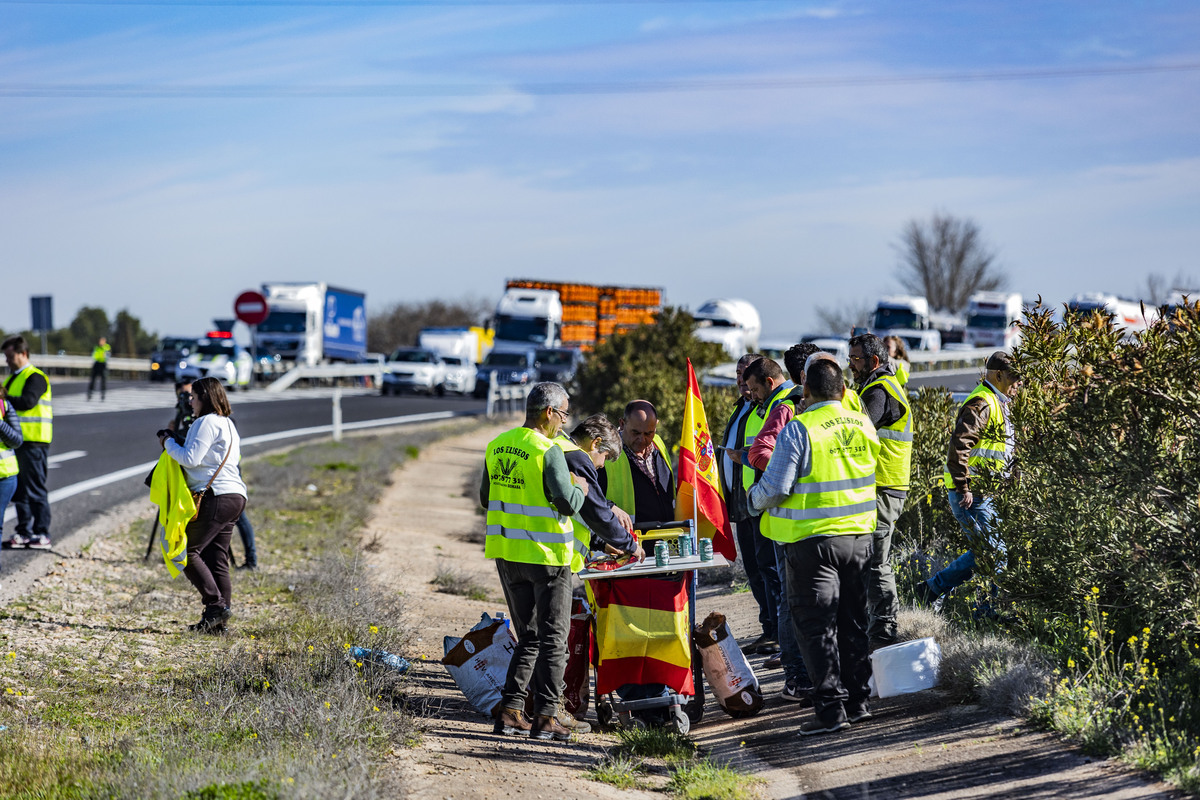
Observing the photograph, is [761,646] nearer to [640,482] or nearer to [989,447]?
[640,482]

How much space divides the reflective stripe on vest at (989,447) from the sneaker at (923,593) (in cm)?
98

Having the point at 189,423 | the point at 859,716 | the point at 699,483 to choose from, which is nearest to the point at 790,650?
the point at 859,716

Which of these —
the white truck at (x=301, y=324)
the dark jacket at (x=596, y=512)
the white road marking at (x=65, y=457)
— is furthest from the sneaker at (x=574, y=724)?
the white truck at (x=301, y=324)

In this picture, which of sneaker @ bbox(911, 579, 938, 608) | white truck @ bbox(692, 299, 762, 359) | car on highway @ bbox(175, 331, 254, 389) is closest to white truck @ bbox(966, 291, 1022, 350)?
white truck @ bbox(692, 299, 762, 359)

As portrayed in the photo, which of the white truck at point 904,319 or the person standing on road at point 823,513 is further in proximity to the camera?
the white truck at point 904,319

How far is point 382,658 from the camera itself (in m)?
7.15

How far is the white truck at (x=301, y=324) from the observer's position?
41.4 meters

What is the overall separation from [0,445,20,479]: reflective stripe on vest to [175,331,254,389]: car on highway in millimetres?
25417

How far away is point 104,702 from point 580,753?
2451 mm

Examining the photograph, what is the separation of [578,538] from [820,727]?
1533 mm

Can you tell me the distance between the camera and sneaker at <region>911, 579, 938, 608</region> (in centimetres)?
806

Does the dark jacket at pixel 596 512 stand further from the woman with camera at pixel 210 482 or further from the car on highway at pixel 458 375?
the car on highway at pixel 458 375

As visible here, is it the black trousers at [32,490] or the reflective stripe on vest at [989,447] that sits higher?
the reflective stripe on vest at [989,447]

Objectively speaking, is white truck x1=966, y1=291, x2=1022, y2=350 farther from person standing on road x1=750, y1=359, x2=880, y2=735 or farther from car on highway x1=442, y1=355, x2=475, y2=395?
person standing on road x1=750, y1=359, x2=880, y2=735
